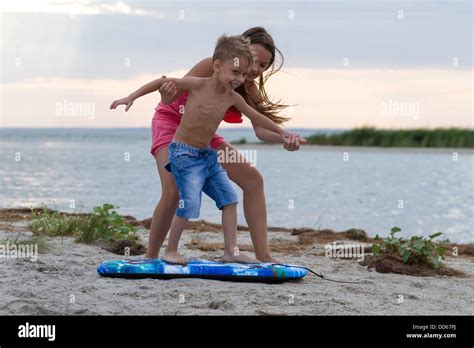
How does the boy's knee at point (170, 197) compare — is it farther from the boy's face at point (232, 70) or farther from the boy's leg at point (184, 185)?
the boy's face at point (232, 70)

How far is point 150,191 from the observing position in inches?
607

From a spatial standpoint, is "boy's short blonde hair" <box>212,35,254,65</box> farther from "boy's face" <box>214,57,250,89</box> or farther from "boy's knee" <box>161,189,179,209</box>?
"boy's knee" <box>161,189,179,209</box>

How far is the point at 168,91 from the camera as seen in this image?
5.53 meters

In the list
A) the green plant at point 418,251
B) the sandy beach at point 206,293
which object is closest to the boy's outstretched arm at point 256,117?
the sandy beach at point 206,293

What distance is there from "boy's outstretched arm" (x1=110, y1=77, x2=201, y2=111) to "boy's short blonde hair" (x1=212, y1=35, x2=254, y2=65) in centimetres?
22

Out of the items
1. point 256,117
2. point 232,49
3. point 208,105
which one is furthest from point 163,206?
point 232,49

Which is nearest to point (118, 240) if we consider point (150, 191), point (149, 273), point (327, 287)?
point (149, 273)

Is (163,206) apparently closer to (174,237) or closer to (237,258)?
(174,237)

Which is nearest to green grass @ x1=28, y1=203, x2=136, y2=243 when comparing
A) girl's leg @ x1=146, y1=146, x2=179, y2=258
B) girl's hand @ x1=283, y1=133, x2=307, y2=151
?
girl's leg @ x1=146, y1=146, x2=179, y2=258

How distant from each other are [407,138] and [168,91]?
95.9 feet
